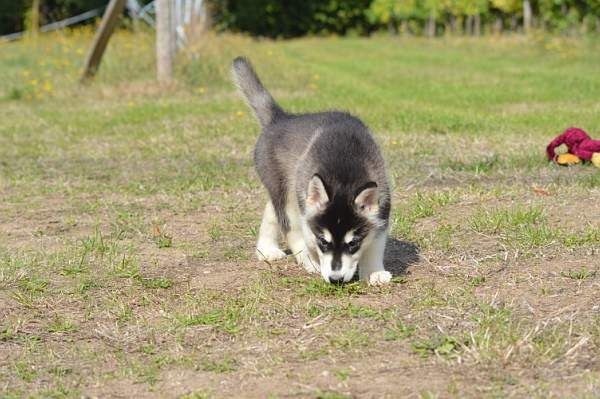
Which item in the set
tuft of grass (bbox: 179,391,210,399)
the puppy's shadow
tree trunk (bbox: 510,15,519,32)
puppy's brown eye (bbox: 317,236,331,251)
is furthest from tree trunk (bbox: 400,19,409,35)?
tuft of grass (bbox: 179,391,210,399)

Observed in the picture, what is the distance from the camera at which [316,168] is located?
4.91m

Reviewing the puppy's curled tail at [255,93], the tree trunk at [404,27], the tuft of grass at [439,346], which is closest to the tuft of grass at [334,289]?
the tuft of grass at [439,346]

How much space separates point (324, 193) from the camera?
4.65 m

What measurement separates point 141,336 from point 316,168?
1.29m

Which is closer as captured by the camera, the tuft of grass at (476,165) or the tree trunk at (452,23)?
the tuft of grass at (476,165)

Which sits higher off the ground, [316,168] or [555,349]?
[316,168]

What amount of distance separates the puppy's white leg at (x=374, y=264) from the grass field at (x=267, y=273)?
0.35ft

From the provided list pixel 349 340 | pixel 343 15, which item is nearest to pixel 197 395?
pixel 349 340

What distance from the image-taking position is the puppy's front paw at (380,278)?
4.93 metres

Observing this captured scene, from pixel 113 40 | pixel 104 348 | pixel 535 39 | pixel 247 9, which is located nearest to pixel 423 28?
pixel 247 9

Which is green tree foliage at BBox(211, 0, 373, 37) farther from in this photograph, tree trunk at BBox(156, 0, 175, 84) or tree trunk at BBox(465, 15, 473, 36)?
tree trunk at BBox(156, 0, 175, 84)

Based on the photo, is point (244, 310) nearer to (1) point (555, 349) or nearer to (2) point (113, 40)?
(1) point (555, 349)

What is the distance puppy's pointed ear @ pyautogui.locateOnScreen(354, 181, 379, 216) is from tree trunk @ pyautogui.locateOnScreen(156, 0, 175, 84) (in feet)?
34.4

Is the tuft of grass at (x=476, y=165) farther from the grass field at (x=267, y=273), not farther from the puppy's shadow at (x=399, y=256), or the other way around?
the puppy's shadow at (x=399, y=256)
